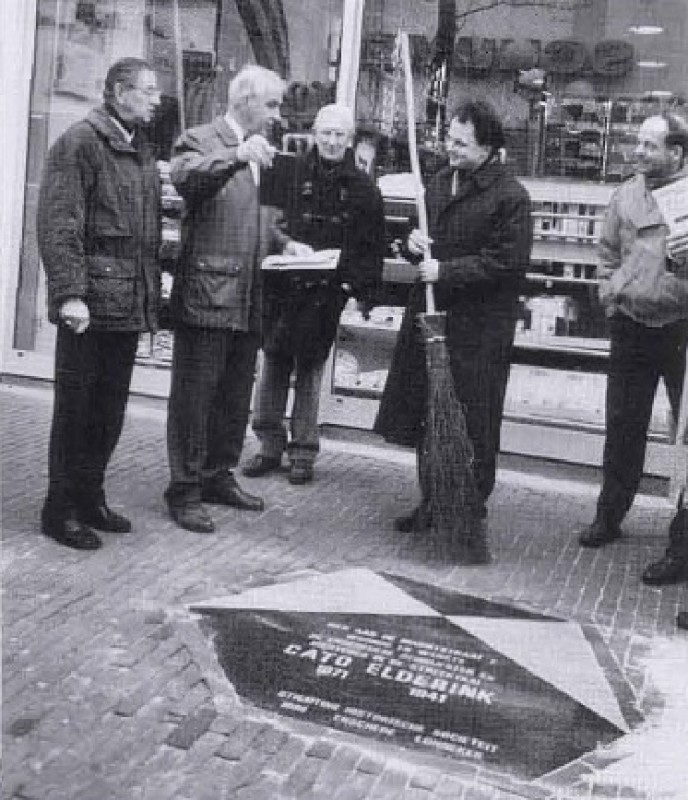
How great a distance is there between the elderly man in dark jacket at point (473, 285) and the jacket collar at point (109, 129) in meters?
1.34

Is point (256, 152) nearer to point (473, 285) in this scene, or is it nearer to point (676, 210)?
point (473, 285)

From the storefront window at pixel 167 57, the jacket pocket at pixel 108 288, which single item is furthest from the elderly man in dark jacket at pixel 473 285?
the storefront window at pixel 167 57

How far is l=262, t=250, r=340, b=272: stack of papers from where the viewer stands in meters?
6.05

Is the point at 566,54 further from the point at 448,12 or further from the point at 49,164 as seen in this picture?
the point at 49,164

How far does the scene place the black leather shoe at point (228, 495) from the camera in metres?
6.15

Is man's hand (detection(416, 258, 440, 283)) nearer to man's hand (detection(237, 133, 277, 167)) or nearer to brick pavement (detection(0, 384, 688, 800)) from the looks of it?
man's hand (detection(237, 133, 277, 167))

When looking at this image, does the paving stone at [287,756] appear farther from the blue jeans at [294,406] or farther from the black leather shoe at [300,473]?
the blue jeans at [294,406]

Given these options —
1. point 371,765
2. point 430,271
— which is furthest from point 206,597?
point 430,271

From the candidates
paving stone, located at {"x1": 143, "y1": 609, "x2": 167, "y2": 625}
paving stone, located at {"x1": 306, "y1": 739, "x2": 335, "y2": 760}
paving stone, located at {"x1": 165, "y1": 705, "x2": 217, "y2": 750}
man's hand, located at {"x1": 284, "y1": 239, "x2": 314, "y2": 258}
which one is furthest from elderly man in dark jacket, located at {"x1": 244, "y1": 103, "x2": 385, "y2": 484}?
paving stone, located at {"x1": 306, "y1": 739, "x2": 335, "y2": 760}

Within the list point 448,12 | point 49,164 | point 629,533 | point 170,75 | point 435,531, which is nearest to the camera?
point 49,164

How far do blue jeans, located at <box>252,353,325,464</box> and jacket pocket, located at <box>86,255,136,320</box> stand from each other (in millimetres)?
1635

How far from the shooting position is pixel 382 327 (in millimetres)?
7848

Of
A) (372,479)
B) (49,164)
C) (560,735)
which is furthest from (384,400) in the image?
(560,735)

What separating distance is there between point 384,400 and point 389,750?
2.38m
